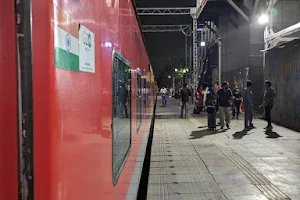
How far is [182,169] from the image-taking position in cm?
661

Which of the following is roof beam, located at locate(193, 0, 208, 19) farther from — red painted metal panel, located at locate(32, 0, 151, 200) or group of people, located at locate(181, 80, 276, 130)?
red painted metal panel, located at locate(32, 0, 151, 200)

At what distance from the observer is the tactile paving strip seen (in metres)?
4.96

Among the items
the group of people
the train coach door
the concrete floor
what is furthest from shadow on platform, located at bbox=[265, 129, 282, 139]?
the train coach door

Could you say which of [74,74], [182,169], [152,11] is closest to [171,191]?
[182,169]

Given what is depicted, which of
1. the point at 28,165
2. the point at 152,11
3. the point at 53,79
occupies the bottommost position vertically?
the point at 28,165

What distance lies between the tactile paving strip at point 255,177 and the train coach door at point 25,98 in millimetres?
4374

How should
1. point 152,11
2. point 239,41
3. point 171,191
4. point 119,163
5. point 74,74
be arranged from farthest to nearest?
1. point 152,11
2. point 239,41
3. point 171,191
4. point 119,163
5. point 74,74

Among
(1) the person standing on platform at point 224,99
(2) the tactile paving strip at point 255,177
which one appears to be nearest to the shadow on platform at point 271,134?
(1) the person standing on platform at point 224,99

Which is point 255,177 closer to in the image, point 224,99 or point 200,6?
point 224,99

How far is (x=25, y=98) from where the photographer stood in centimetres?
104

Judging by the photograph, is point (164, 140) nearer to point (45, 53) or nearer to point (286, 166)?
point (286, 166)

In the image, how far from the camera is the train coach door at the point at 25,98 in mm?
1022

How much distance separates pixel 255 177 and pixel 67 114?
5.25m

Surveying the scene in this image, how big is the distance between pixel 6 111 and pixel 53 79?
0.16m
